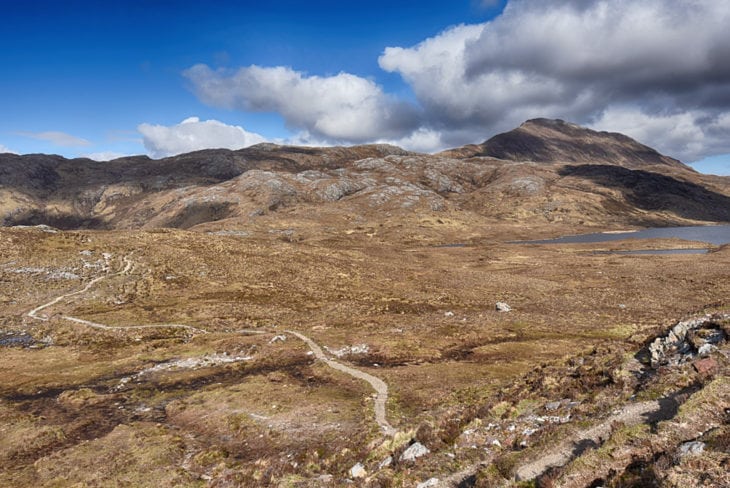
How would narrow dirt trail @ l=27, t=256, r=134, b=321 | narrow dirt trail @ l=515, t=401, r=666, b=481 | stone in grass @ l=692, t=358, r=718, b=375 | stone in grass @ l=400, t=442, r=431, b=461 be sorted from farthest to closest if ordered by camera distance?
1. narrow dirt trail @ l=27, t=256, r=134, b=321
2. stone in grass @ l=400, t=442, r=431, b=461
3. stone in grass @ l=692, t=358, r=718, b=375
4. narrow dirt trail @ l=515, t=401, r=666, b=481

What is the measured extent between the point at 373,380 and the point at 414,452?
15.9m

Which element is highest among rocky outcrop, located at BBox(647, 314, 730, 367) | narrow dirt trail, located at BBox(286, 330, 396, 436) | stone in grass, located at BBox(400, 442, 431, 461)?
rocky outcrop, located at BBox(647, 314, 730, 367)

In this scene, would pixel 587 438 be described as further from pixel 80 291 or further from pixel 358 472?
pixel 80 291

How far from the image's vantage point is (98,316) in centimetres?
5653

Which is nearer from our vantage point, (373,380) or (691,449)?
(691,449)

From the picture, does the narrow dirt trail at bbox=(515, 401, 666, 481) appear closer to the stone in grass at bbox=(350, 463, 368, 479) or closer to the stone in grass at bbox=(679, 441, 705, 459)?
the stone in grass at bbox=(679, 441, 705, 459)

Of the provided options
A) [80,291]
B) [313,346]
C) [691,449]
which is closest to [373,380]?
[313,346]

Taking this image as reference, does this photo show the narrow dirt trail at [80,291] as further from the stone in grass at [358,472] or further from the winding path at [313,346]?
the stone in grass at [358,472]

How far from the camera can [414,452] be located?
1948 cm

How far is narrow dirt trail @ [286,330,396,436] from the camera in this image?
85.8ft

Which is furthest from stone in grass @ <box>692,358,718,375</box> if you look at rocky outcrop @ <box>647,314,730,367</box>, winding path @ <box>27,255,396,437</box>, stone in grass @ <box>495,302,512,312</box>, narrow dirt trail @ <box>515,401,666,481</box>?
stone in grass @ <box>495,302,512,312</box>

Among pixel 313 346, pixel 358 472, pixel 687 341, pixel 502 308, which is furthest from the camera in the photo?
pixel 502 308

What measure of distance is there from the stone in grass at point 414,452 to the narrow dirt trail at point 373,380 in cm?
398

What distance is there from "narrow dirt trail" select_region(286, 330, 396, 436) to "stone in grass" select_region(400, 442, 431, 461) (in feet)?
13.1
